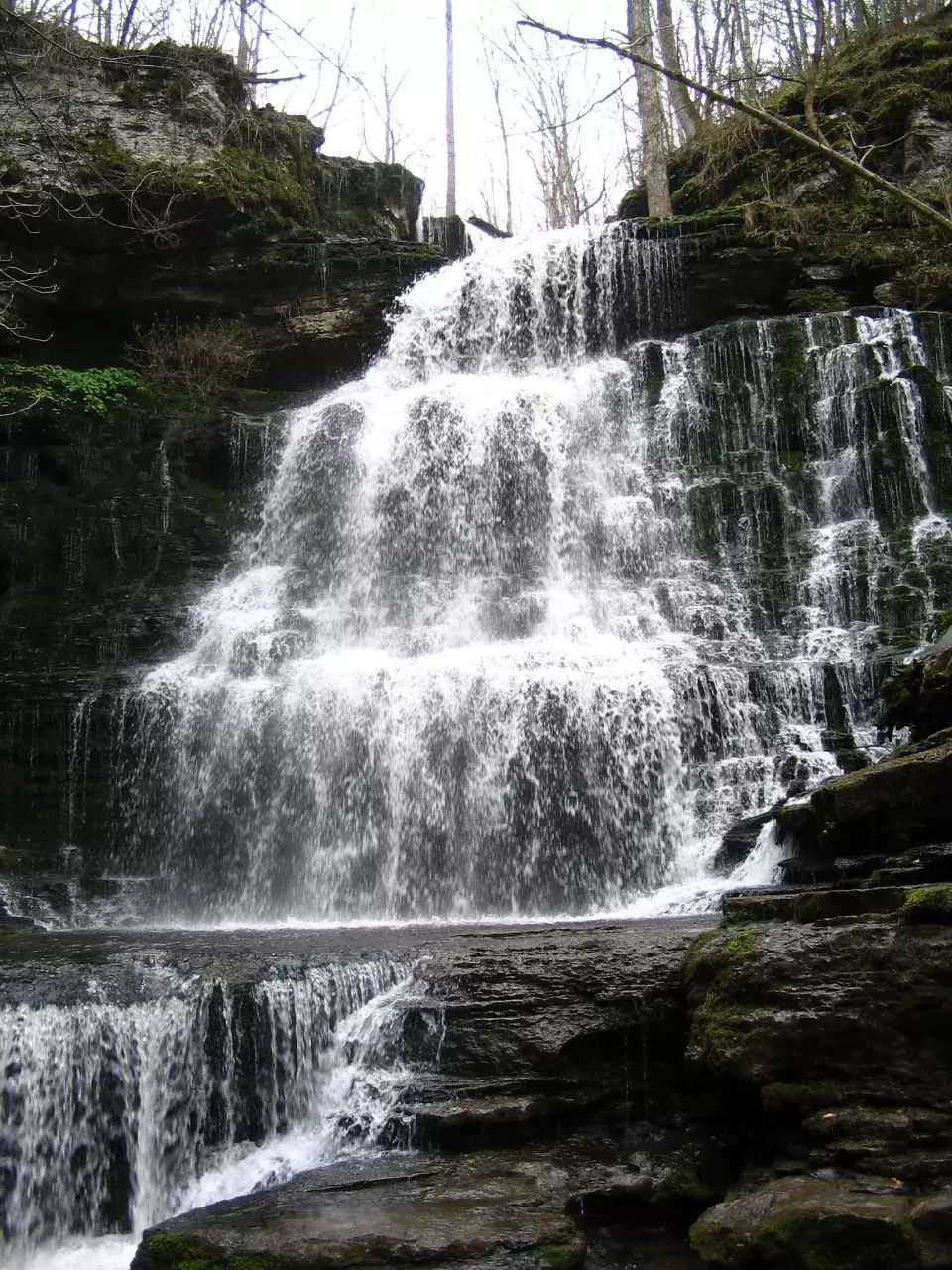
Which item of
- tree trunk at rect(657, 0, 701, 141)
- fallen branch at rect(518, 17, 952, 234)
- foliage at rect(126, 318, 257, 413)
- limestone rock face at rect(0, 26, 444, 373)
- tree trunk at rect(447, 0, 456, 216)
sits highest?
tree trunk at rect(447, 0, 456, 216)

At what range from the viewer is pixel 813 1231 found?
13.9ft

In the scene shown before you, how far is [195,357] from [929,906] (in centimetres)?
1471

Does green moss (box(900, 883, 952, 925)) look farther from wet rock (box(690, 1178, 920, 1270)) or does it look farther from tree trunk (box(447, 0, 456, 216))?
tree trunk (box(447, 0, 456, 216))

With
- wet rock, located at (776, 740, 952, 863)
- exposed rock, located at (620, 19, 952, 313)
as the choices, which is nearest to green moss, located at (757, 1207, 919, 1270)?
wet rock, located at (776, 740, 952, 863)

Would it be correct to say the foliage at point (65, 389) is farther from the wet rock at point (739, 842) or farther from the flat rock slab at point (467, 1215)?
the flat rock slab at point (467, 1215)

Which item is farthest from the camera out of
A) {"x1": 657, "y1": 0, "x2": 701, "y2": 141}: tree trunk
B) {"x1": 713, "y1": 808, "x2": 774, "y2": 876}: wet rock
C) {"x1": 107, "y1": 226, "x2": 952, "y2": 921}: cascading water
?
{"x1": 657, "y1": 0, "x2": 701, "y2": 141}: tree trunk

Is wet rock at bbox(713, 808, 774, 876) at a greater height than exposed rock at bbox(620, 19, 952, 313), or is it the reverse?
exposed rock at bbox(620, 19, 952, 313)

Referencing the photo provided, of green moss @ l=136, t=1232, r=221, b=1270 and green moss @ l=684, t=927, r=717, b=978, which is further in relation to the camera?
green moss @ l=684, t=927, r=717, b=978

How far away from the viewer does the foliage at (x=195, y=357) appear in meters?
16.5

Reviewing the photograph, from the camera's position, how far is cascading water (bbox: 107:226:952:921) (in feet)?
34.0

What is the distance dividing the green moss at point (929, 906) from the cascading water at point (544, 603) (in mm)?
4670

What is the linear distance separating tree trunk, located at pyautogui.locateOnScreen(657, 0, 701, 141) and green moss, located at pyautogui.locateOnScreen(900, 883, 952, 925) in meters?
15.7

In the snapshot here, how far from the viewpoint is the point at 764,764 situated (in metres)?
10.3

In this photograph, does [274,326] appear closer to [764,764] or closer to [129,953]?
[764,764]
